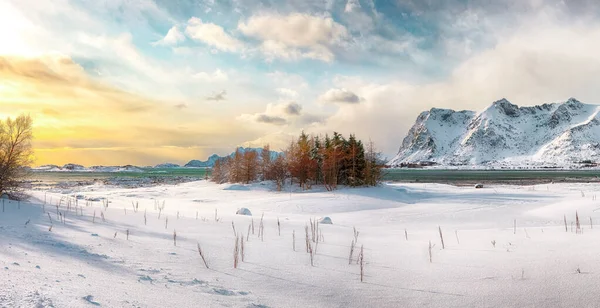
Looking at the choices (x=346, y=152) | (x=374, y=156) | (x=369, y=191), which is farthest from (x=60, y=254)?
(x=374, y=156)

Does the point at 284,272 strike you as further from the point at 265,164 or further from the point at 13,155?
the point at 265,164

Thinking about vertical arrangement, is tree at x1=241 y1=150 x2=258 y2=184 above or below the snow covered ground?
above

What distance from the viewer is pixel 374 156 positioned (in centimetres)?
3656

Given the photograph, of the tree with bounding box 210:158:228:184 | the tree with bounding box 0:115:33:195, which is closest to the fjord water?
the tree with bounding box 210:158:228:184

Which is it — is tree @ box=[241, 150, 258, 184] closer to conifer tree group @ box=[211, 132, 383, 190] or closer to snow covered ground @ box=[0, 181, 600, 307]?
conifer tree group @ box=[211, 132, 383, 190]

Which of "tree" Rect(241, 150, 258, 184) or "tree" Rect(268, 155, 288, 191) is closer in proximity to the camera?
"tree" Rect(268, 155, 288, 191)

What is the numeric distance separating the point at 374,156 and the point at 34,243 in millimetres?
33128

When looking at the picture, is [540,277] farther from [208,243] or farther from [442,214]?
[442,214]

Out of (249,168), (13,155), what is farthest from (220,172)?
(13,155)

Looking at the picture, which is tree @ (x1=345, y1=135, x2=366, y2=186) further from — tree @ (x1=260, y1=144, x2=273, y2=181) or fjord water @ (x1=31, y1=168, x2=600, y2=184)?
tree @ (x1=260, y1=144, x2=273, y2=181)

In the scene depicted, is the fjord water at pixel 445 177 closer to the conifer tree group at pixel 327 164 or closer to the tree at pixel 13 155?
the conifer tree group at pixel 327 164

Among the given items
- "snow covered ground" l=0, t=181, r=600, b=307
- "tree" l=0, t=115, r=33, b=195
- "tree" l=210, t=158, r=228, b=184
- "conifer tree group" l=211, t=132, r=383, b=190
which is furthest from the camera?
"tree" l=210, t=158, r=228, b=184

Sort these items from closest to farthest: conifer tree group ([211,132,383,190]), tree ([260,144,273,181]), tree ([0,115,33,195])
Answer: tree ([0,115,33,195]), conifer tree group ([211,132,383,190]), tree ([260,144,273,181])

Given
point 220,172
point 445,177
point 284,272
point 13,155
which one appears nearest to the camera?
point 284,272
